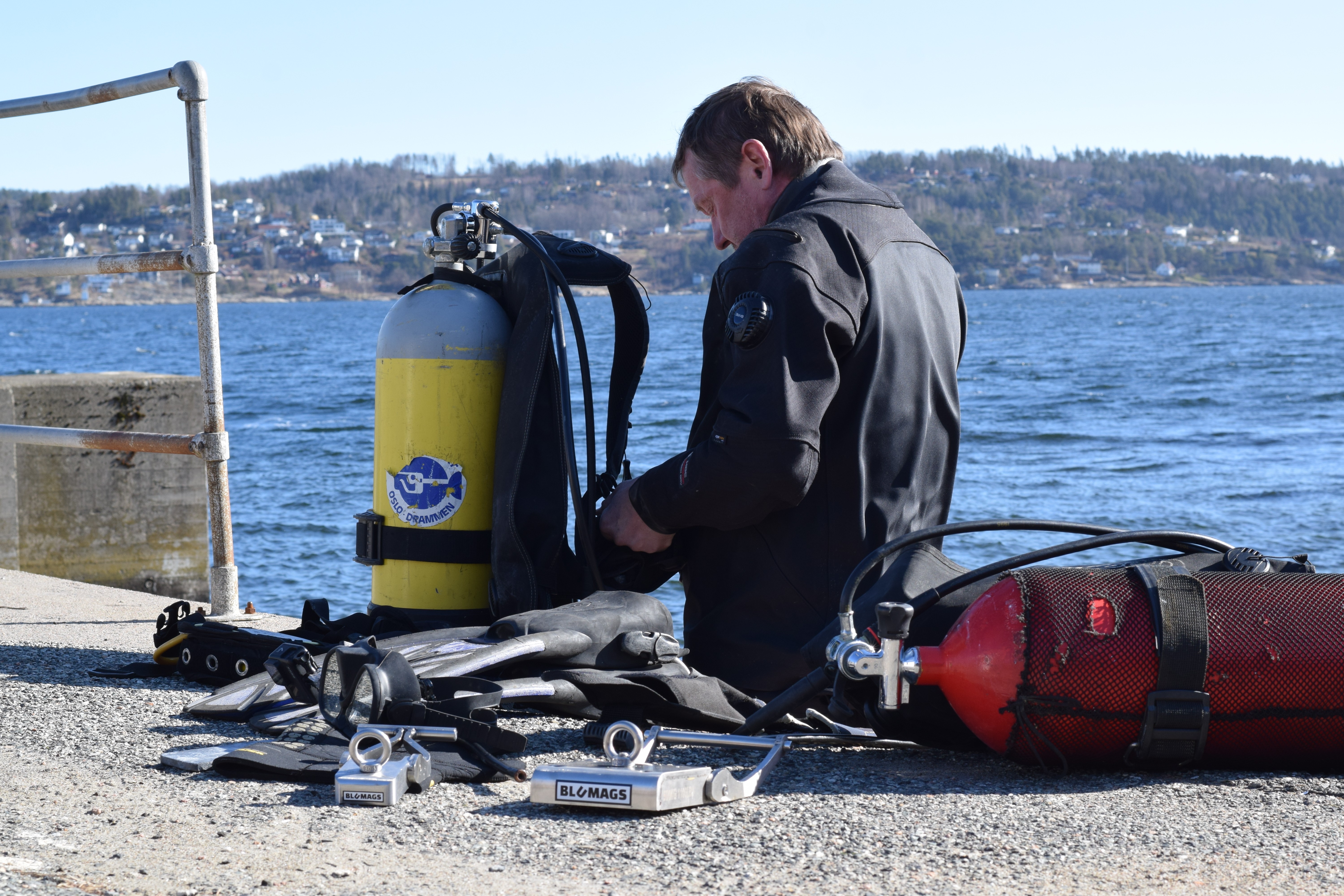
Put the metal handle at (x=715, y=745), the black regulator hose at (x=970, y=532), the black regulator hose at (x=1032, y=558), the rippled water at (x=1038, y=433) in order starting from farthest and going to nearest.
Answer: the rippled water at (x=1038, y=433), the black regulator hose at (x=1032, y=558), the black regulator hose at (x=970, y=532), the metal handle at (x=715, y=745)

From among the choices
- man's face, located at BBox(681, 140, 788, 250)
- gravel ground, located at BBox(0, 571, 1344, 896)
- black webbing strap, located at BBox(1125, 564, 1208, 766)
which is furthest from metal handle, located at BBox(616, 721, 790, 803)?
man's face, located at BBox(681, 140, 788, 250)

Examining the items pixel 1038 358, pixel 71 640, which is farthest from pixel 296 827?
pixel 1038 358

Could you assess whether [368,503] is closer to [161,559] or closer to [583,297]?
[161,559]

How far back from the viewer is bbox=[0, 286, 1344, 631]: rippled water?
13.9 metres

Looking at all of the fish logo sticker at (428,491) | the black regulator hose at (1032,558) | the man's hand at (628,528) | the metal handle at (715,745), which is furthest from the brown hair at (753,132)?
the metal handle at (715,745)

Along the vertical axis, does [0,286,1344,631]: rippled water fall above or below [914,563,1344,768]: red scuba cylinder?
below

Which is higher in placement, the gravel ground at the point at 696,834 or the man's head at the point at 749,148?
the man's head at the point at 749,148

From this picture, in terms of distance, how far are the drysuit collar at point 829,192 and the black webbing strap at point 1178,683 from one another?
4.17ft

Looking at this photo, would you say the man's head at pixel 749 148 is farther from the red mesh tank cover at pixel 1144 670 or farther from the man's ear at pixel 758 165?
the red mesh tank cover at pixel 1144 670

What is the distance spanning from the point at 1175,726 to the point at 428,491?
1.85m

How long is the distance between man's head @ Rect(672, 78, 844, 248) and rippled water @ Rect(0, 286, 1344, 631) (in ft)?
23.5

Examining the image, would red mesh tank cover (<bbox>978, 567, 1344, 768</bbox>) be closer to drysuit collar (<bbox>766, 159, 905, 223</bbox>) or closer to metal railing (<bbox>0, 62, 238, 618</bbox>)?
drysuit collar (<bbox>766, 159, 905, 223</bbox>)

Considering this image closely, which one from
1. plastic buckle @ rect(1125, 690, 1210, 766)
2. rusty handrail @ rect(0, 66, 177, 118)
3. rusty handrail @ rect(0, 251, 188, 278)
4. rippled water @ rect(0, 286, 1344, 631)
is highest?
rusty handrail @ rect(0, 66, 177, 118)

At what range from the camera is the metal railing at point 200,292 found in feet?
12.0
